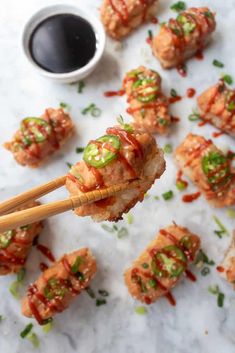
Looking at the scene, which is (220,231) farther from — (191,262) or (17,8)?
(17,8)

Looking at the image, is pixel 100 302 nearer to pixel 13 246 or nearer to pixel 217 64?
pixel 13 246

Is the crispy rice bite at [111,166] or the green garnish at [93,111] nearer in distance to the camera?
the crispy rice bite at [111,166]

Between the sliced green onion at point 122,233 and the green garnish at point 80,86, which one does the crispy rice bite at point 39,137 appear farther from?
the sliced green onion at point 122,233

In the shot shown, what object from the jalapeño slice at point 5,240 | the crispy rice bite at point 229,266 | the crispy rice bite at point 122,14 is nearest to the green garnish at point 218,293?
the crispy rice bite at point 229,266

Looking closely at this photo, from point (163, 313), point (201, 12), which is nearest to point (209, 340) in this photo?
point (163, 313)

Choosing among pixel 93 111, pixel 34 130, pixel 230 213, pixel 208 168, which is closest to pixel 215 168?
pixel 208 168

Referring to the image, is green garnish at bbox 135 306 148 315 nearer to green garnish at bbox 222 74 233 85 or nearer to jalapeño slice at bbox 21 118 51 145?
jalapeño slice at bbox 21 118 51 145
